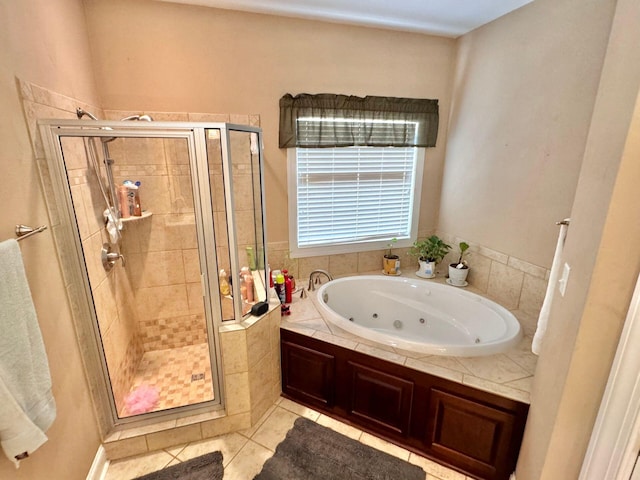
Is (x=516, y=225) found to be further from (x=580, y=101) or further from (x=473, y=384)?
(x=473, y=384)

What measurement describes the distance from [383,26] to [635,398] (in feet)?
9.16

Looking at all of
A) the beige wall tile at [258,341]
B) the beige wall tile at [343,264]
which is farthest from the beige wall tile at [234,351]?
the beige wall tile at [343,264]

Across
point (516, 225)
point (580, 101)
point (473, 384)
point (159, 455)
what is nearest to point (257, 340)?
point (159, 455)

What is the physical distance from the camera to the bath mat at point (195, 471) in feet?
5.50

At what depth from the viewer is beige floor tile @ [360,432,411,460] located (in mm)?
1815

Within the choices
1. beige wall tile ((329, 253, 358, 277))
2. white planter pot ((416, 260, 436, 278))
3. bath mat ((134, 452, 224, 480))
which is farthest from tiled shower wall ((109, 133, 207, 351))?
white planter pot ((416, 260, 436, 278))

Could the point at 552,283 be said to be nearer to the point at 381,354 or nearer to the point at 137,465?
the point at 381,354

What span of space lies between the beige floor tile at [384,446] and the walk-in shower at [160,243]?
0.98m

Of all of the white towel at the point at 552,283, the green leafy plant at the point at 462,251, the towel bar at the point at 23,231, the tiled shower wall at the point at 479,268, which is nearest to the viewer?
the towel bar at the point at 23,231

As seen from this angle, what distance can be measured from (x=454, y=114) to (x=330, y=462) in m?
2.93

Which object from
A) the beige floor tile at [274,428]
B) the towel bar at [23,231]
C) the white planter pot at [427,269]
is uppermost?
the towel bar at [23,231]

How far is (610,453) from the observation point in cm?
99

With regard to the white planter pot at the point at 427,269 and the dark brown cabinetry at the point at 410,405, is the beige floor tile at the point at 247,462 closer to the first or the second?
the dark brown cabinetry at the point at 410,405

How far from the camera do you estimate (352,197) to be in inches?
114
